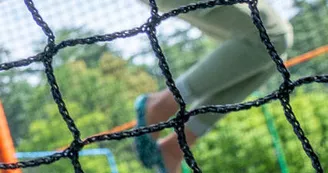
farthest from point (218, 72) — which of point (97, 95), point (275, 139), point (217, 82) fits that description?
point (97, 95)

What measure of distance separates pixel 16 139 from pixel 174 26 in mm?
872

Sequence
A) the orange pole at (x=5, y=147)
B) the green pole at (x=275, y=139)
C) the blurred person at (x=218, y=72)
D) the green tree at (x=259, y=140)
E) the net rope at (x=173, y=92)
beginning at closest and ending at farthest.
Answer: the net rope at (x=173, y=92), the blurred person at (x=218, y=72), the orange pole at (x=5, y=147), the green pole at (x=275, y=139), the green tree at (x=259, y=140)

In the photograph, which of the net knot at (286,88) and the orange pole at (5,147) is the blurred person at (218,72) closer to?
the orange pole at (5,147)

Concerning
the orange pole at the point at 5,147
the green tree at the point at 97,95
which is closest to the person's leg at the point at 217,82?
the orange pole at the point at 5,147

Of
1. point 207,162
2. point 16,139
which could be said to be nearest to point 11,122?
point 16,139

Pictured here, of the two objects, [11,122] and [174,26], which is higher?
[174,26]

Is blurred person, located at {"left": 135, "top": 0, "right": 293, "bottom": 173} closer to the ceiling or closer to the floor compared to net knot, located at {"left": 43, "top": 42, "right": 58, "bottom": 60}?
closer to the ceiling

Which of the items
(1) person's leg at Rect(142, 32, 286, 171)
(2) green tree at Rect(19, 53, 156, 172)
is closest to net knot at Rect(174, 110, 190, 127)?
(1) person's leg at Rect(142, 32, 286, 171)

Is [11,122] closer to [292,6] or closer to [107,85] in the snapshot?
[107,85]

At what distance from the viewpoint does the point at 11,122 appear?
2.55 metres

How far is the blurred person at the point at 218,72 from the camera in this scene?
1132 millimetres

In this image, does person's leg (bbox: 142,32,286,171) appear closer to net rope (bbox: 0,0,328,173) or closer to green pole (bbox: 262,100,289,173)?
net rope (bbox: 0,0,328,173)

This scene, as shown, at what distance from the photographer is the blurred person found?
1.13 m

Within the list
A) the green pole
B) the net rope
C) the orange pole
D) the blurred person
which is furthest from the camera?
the green pole
